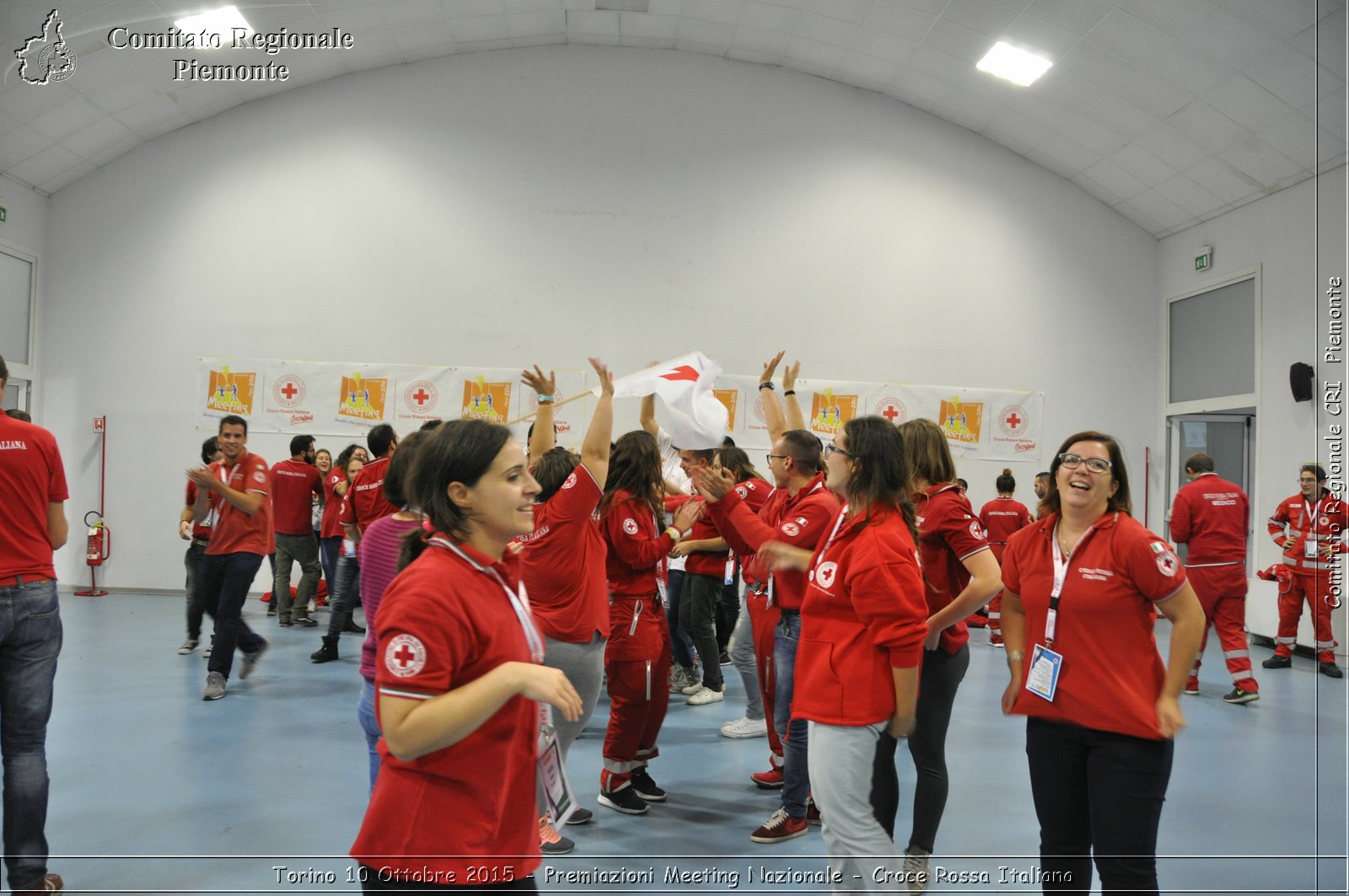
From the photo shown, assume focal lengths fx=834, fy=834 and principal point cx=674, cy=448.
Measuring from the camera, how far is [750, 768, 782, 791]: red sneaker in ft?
13.1

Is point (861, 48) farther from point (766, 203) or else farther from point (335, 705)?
point (335, 705)

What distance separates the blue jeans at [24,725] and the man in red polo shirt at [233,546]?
96.5 inches

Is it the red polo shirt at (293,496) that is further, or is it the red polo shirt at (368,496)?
the red polo shirt at (293,496)

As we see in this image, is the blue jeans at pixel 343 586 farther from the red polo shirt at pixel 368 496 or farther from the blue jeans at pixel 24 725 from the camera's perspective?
the blue jeans at pixel 24 725

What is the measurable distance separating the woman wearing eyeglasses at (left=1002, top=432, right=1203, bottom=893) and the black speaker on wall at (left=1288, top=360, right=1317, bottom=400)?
7771mm

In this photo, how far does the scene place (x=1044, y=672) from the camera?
2.31 metres

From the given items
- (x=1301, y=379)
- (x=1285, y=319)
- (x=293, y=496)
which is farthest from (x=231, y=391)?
(x=1285, y=319)

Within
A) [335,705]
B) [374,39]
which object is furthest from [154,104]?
[335,705]

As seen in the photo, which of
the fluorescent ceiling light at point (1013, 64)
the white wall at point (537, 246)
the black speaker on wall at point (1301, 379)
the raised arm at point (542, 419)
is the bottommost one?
the raised arm at point (542, 419)

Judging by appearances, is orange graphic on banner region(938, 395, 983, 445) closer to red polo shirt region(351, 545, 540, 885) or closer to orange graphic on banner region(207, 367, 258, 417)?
orange graphic on banner region(207, 367, 258, 417)

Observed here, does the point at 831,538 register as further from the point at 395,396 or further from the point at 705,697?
the point at 395,396

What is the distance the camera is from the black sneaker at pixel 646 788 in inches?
150

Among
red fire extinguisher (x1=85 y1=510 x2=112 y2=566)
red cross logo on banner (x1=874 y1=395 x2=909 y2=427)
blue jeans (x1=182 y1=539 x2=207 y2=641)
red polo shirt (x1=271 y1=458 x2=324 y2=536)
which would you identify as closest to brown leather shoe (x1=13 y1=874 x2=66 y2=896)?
blue jeans (x1=182 y1=539 x2=207 y2=641)

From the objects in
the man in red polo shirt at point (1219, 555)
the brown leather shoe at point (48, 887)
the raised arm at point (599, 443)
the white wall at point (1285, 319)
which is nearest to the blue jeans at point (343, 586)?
the brown leather shoe at point (48, 887)
